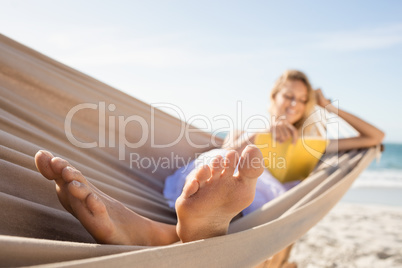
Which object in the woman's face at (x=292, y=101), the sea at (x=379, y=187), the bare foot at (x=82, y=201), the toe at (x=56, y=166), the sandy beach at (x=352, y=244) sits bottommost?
the sea at (x=379, y=187)

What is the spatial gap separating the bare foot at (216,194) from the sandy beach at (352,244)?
1.43m

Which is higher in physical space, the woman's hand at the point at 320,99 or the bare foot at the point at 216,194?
the woman's hand at the point at 320,99

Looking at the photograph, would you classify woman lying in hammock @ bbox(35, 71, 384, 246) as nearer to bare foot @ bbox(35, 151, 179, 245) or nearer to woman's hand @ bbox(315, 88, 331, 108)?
bare foot @ bbox(35, 151, 179, 245)

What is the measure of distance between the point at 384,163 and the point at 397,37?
392 centimetres

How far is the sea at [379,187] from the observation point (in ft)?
17.0

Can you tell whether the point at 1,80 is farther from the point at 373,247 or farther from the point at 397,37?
the point at 397,37

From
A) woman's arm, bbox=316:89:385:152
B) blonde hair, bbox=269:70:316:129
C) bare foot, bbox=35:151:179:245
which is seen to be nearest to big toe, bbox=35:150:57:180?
bare foot, bbox=35:151:179:245

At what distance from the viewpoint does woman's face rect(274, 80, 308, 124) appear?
173 cm

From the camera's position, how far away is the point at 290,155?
144 centimetres

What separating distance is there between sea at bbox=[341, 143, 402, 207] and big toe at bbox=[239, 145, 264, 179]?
115 inches

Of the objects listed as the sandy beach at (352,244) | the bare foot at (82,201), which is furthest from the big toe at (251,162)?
the sandy beach at (352,244)

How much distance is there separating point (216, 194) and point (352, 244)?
201 centimetres

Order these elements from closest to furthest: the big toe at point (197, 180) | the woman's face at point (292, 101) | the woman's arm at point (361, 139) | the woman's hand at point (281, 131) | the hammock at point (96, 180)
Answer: the hammock at point (96, 180), the big toe at point (197, 180), the woman's hand at point (281, 131), the woman's arm at point (361, 139), the woman's face at point (292, 101)

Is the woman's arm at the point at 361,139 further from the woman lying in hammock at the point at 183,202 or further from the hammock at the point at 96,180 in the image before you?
the woman lying in hammock at the point at 183,202
